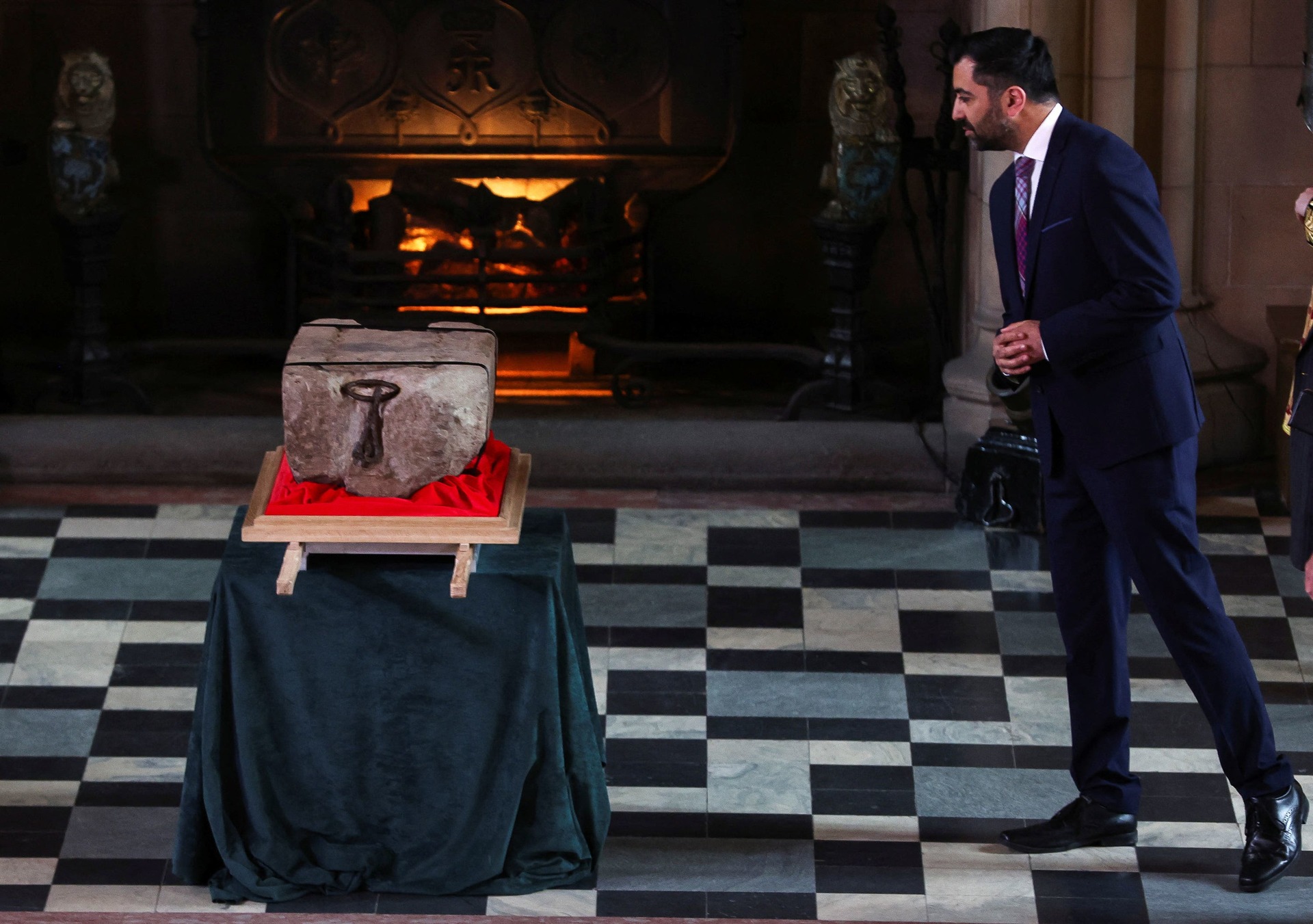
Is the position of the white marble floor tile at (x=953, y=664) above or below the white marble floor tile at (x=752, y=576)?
below

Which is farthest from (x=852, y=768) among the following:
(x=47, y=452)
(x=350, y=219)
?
(x=350, y=219)

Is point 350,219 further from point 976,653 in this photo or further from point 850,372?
point 976,653

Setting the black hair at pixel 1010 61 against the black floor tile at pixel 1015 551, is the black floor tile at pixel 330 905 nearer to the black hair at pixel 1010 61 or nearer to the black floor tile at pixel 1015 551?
the black hair at pixel 1010 61

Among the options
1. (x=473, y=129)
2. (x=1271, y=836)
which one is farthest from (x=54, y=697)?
(x=473, y=129)

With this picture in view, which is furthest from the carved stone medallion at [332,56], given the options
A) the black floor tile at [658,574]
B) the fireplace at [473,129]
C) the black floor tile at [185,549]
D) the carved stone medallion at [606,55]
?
the black floor tile at [658,574]

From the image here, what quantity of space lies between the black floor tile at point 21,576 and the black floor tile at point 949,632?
2.45 meters

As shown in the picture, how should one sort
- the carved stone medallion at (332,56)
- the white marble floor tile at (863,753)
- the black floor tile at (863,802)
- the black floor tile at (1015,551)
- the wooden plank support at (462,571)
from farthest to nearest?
the carved stone medallion at (332,56) → the black floor tile at (1015,551) → the white marble floor tile at (863,753) → the black floor tile at (863,802) → the wooden plank support at (462,571)

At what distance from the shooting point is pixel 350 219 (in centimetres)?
716

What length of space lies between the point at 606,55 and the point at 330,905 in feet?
14.4

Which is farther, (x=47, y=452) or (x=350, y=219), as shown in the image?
(x=350, y=219)

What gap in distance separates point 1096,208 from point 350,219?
166 inches

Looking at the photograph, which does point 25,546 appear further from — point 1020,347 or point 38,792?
point 1020,347

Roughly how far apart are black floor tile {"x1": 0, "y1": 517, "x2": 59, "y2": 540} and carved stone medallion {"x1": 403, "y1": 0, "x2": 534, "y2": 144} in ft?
8.17

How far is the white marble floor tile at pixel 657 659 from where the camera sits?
15.8ft
